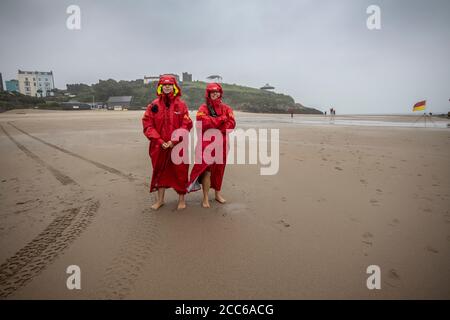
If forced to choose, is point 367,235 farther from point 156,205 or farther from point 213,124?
point 156,205

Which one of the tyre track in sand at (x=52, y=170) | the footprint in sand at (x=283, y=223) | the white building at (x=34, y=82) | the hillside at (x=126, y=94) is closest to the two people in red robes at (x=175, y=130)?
the footprint in sand at (x=283, y=223)

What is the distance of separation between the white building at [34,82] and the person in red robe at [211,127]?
372ft

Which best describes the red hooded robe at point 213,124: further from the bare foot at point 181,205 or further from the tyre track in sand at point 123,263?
the tyre track in sand at point 123,263

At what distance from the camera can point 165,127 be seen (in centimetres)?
333

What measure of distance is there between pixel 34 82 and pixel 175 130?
124743 millimetres

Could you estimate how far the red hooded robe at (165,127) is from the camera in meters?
3.31

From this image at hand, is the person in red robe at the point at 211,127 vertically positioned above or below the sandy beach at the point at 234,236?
above

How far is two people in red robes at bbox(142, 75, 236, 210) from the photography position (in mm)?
3307

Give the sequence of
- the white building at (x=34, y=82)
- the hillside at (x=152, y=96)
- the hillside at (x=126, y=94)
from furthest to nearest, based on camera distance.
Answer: the white building at (x=34, y=82) → the hillside at (x=152, y=96) → the hillside at (x=126, y=94)

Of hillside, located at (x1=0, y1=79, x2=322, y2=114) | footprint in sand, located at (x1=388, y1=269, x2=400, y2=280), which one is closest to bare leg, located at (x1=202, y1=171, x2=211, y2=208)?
footprint in sand, located at (x1=388, y1=269, x2=400, y2=280)

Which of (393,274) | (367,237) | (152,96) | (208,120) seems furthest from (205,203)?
(152,96)

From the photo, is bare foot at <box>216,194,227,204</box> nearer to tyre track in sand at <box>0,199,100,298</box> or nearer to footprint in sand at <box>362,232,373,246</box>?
tyre track in sand at <box>0,199,100,298</box>

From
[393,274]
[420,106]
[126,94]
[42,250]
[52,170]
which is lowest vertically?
[393,274]
